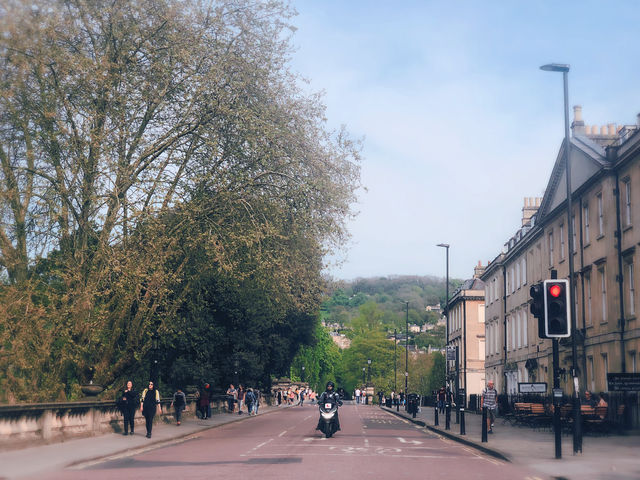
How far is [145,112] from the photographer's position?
27.2 m

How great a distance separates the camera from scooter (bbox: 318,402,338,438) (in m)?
25.5

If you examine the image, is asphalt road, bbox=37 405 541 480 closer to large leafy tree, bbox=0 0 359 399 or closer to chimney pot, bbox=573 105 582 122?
large leafy tree, bbox=0 0 359 399

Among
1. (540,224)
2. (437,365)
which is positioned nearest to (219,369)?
(540,224)

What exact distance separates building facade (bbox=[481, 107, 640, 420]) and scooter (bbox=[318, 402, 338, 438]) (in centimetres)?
857

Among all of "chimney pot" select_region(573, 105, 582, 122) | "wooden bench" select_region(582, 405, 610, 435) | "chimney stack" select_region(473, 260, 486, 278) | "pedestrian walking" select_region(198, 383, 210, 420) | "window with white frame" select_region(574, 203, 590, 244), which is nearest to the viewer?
"wooden bench" select_region(582, 405, 610, 435)

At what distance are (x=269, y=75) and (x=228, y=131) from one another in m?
2.58

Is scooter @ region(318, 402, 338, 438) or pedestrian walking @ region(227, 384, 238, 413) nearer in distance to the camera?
scooter @ region(318, 402, 338, 438)

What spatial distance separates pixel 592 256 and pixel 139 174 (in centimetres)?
1995

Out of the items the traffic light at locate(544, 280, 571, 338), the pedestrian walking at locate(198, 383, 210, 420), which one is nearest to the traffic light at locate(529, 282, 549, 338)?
the traffic light at locate(544, 280, 571, 338)

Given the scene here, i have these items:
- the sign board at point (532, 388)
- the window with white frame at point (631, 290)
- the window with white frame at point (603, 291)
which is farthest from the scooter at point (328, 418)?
the window with white frame at point (603, 291)

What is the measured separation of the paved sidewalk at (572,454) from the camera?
1455 cm

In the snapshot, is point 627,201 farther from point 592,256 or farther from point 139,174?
point 139,174

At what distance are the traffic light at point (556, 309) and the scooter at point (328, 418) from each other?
1021 cm

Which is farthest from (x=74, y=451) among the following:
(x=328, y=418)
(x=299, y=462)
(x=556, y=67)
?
(x=556, y=67)
